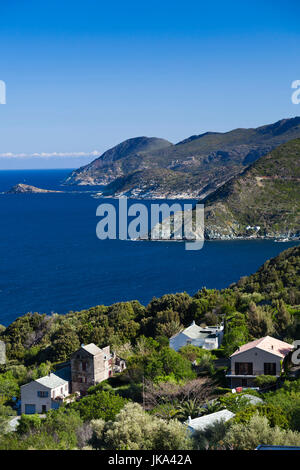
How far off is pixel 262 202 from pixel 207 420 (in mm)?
114203

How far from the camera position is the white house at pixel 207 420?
51.7 feet

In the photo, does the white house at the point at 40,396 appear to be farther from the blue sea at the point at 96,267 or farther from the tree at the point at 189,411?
the blue sea at the point at 96,267

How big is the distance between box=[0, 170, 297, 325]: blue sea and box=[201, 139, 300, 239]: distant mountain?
8.41 m

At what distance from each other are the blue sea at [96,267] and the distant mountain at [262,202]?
8.41m

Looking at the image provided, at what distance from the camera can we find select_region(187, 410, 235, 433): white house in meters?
15.8

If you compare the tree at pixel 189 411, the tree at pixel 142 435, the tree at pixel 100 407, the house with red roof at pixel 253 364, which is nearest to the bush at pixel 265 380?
the house with red roof at pixel 253 364

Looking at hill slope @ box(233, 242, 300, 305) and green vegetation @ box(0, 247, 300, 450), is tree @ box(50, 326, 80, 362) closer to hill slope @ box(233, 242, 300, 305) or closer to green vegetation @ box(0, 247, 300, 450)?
green vegetation @ box(0, 247, 300, 450)

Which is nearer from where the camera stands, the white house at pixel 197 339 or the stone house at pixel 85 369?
the stone house at pixel 85 369

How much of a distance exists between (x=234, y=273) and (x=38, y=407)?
2251 inches

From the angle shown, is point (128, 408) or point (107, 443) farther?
point (128, 408)

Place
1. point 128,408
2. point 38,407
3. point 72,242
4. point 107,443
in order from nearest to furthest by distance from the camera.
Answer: point 107,443
point 128,408
point 38,407
point 72,242
